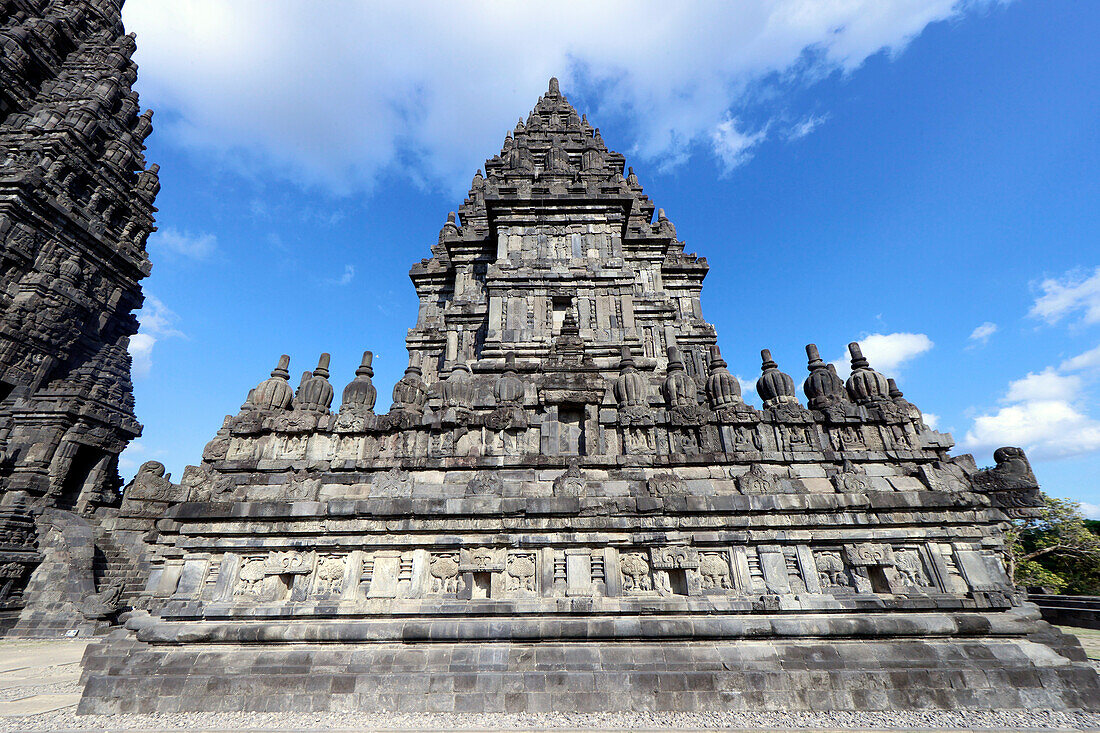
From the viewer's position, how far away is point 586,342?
15.5 metres

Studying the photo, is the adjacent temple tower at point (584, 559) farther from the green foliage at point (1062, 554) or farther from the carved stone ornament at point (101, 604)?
the green foliage at point (1062, 554)

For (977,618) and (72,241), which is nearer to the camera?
(977,618)

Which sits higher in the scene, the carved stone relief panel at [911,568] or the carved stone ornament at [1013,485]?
the carved stone ornament at [1013,485]

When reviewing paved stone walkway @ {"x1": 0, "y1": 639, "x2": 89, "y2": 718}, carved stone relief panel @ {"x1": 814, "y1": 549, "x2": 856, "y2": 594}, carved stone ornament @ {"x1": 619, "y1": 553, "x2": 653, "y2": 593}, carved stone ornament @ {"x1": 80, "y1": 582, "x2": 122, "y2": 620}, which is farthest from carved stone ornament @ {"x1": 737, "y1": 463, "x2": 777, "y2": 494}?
carved stone ornament @ {"x1": 80, "y1": 582, "x2": 122, "y2": 620}

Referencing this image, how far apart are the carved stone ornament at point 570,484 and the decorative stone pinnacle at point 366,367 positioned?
16.2 feet

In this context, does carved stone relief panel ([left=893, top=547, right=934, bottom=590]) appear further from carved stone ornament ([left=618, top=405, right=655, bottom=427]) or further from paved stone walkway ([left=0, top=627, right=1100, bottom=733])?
carved stone ornament ([left=618, top=405, right=655, bottom=427])

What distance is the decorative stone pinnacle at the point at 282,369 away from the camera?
10727 millimetres

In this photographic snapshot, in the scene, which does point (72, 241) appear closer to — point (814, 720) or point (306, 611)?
point (306, 611)

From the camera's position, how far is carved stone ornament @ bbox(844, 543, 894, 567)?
8.30 meters

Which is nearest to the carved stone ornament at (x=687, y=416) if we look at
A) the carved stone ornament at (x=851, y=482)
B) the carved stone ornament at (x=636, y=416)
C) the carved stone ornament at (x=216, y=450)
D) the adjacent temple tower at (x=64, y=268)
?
the carved stone ornament at (x=636, y=416)

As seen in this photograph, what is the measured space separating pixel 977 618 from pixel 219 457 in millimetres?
13798

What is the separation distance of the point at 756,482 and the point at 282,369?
10.2 m

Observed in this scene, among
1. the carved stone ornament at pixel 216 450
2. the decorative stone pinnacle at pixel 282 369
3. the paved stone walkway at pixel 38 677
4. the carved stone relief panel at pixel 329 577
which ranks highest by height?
the decorative stone pinnacle at pixel 282 369

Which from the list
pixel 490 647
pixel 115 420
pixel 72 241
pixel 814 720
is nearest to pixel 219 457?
pixel 490 647
